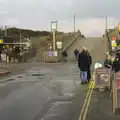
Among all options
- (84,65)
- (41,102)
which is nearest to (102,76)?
(84,65)

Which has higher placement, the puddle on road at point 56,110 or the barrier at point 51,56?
the barrier at point 51,56

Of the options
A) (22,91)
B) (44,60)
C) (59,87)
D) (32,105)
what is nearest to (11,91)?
(22,91)

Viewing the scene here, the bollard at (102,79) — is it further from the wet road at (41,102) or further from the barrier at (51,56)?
the barrier at (51,56)

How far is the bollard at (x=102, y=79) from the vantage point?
1461cm

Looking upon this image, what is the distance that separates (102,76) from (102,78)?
3.2 inches

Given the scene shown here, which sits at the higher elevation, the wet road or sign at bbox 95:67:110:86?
sign at bbox 95:67:110:86

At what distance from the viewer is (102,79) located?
48.4 ft

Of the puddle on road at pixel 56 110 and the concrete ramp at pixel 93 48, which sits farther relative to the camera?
the concrete ramp at pixel 93 48

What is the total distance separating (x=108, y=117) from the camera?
958 centimetres

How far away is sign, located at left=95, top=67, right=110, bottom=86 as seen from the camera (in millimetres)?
14620

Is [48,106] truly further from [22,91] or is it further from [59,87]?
[59,87]

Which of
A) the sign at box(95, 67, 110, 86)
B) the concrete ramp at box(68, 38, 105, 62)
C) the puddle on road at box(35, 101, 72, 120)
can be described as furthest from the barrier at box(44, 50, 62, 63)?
the puddle on road at box(35, 101, 72, 120)

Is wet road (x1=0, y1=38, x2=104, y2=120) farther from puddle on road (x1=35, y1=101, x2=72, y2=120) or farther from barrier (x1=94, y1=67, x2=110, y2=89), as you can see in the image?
barrier (x1=94, y1=67, x2=110, y2=89)

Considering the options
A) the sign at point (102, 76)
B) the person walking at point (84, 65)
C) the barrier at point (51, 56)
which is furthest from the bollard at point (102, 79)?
the barrier at point (51, 56)
